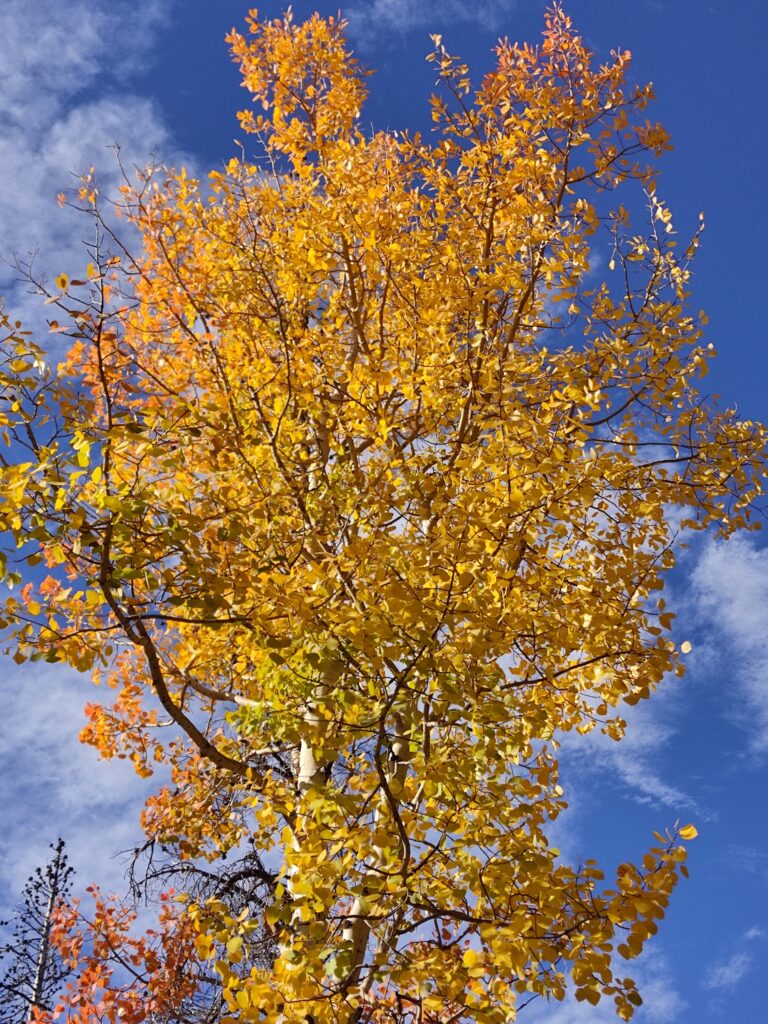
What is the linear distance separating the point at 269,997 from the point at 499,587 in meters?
2.15

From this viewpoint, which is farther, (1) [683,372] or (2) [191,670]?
(2) [191,670]

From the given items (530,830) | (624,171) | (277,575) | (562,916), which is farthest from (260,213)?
(562,916)

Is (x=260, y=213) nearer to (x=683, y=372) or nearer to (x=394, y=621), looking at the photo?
(x=683, y=372)

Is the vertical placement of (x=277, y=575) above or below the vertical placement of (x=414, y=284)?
below

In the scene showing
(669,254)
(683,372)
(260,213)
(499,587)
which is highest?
(260,213)

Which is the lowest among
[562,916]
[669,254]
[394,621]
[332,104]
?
[562,916]

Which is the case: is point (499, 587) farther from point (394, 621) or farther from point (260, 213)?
point (260, 213)

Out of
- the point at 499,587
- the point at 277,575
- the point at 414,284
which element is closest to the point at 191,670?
the point at 277,575

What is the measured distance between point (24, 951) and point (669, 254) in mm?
14541

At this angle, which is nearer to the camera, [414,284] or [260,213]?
[414,284]

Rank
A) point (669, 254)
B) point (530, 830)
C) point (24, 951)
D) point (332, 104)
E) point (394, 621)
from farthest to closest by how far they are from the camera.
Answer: point (24, 951)
point (332, 104)
point (669, 254)
point (530, 830)
point (394, 621)

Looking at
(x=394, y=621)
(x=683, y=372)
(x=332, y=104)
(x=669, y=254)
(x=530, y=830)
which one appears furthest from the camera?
(x=332, y=104)

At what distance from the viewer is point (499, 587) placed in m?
4.23

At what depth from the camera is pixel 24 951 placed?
13602 millimetres
